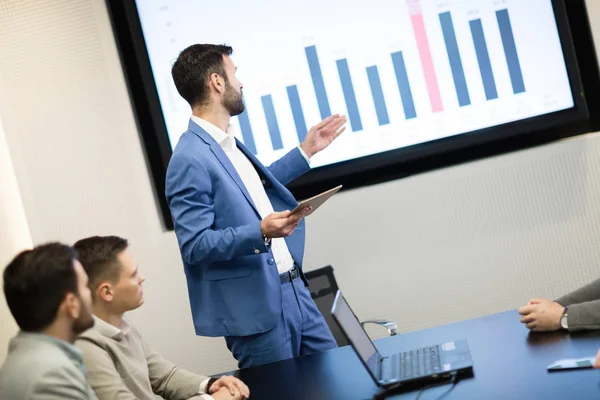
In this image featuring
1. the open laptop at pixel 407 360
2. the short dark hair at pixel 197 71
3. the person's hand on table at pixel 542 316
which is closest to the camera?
the open laptop at pixel 407 360

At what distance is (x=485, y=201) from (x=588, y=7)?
107cm

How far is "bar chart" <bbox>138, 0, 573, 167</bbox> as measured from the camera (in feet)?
13.3

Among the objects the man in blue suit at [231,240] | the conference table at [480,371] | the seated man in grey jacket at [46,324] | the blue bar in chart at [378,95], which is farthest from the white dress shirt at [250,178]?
the seated man in grey jacket at [46,324]

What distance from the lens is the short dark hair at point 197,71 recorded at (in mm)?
3197

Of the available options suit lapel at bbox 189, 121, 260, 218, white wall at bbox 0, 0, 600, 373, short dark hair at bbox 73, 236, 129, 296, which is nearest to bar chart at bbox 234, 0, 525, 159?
white wall at bbox 0, 0, 600, 373

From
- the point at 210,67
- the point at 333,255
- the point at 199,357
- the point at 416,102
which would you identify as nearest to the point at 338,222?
the point at 333,255

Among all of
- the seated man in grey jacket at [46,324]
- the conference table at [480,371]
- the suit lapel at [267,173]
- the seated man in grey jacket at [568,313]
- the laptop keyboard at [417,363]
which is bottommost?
the conference table at [480,371]

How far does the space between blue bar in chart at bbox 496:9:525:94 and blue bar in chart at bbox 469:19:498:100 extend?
0.09m

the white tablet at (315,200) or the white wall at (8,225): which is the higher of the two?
the white wall at (8,225)

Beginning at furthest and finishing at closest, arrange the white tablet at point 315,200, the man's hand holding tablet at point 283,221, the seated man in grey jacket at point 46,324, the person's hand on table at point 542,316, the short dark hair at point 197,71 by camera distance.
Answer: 1. the short dark hair at point 197,71
2. the man's hand holding tablet at point 283,221
3. the white tablet at point 315,200
4. the person's hand on table at point 542,316
5. the seated man in grey jacket at point 46,324

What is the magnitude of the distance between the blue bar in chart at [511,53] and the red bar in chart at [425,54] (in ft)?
1.18

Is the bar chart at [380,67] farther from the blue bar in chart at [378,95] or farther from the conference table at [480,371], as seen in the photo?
the conference table at [480,371]

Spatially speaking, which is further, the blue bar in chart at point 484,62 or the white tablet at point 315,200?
the blue bar in chart at point 484,62

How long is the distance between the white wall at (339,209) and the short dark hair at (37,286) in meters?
2.17
